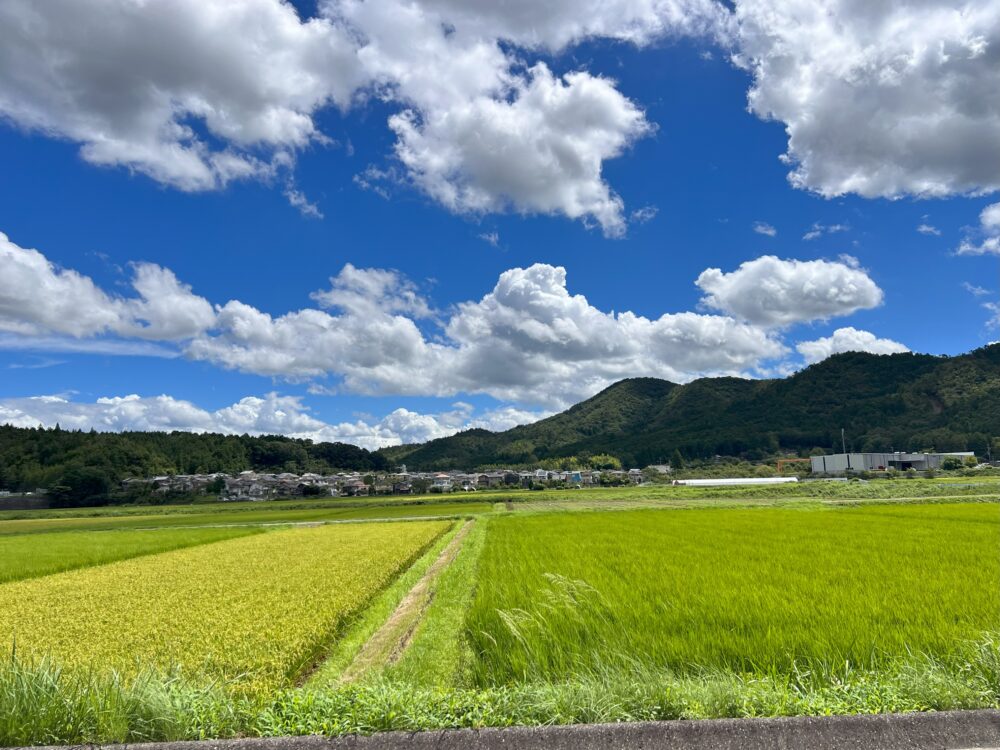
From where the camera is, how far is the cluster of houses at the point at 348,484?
4235 inches

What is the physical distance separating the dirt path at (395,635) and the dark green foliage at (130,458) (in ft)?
347

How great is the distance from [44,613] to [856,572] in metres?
16.8

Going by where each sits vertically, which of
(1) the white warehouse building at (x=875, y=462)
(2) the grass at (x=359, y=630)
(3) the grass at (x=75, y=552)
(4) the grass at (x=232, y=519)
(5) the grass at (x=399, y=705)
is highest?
(5) the grass at (x=399, y=705)

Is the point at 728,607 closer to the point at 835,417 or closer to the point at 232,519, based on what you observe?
the point at 232,519

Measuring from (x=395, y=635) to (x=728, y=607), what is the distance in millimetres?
5346

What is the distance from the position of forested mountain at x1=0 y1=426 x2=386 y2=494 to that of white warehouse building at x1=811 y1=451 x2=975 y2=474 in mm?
125314

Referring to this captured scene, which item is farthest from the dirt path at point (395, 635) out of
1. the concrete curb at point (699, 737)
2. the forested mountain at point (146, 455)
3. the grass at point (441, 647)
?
the forested mountain at point (146, 455)

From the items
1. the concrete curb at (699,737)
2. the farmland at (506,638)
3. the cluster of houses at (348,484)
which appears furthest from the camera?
the cluster of houses at (348,484)

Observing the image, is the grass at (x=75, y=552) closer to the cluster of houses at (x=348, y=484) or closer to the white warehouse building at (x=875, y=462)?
the cluster of houses at (x=348, y=484)

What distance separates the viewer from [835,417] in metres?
150

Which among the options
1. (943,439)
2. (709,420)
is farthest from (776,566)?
(709,420)

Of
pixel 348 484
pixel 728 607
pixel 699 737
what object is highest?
pixel 699 737

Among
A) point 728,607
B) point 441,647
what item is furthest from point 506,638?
point 728,607

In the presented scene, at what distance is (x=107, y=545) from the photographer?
2823 centimetres
